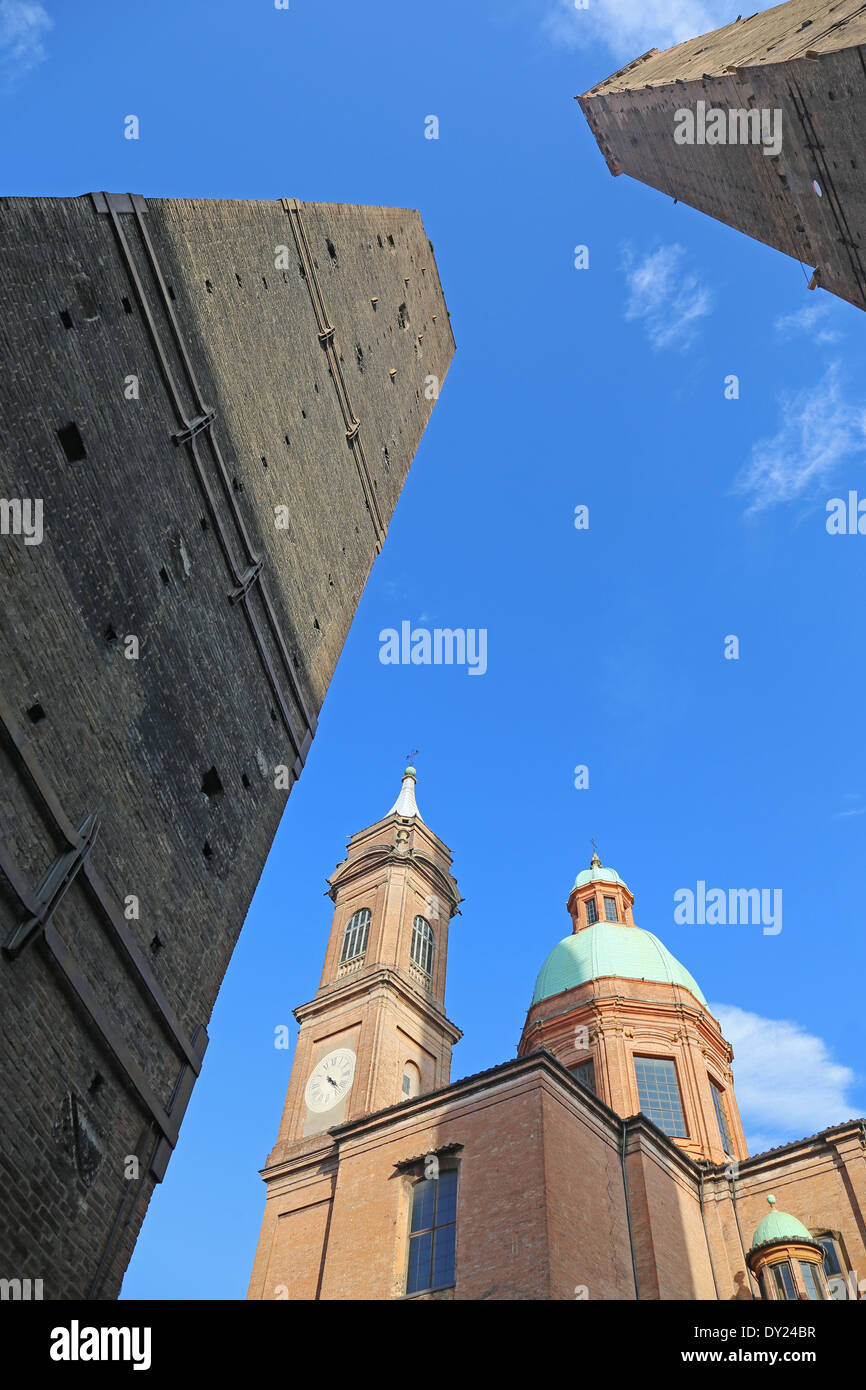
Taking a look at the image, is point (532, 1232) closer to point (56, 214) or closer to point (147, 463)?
point (147, 463)

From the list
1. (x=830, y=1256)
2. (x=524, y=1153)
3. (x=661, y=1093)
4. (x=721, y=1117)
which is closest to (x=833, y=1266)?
(x=830, y=1256)

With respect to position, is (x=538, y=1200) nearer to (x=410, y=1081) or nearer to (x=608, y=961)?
(x=410, y=1081)

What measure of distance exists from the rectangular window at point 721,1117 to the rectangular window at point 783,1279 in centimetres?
844

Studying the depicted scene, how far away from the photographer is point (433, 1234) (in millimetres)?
20469

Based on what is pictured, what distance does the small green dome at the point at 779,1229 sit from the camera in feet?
69.8

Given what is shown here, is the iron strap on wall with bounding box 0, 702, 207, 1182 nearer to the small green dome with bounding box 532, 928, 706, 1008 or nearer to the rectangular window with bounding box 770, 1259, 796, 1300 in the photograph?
the rectangular window with bounding box 770, 1259, 796, 1300

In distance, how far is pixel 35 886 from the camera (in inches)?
320

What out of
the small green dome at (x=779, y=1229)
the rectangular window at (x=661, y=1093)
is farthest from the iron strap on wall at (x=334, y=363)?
the rectangular window at (x=661, y=1093)

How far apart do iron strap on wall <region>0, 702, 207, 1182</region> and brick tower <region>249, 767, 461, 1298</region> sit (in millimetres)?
15247

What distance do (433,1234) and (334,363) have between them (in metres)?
17.6

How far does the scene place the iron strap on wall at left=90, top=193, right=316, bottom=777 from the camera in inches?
421

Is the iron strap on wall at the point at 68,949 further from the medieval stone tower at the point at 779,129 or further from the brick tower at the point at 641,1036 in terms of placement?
the brick tower at the point at 641,1036

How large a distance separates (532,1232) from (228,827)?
1167 cm
